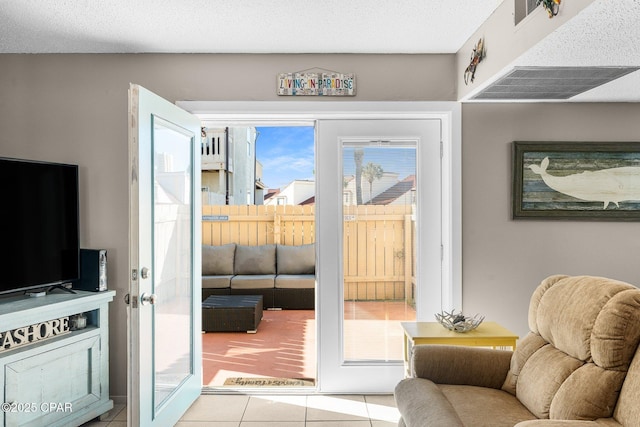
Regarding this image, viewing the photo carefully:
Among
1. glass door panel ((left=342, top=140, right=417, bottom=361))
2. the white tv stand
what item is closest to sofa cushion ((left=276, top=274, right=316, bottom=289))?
glass door panel ((left=342, top=140, right=417, bottom=361))

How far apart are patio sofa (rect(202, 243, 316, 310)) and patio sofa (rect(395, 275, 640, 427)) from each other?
12.4 ft

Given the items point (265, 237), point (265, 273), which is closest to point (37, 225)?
point (265, 273)

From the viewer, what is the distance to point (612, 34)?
203 centimetres

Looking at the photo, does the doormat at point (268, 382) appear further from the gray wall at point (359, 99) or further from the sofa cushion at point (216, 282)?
the sofa cushion at point (216, 282)

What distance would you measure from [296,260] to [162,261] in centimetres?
375

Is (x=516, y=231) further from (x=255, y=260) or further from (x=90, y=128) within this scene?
(x=255, y=260)

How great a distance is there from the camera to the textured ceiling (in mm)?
2547

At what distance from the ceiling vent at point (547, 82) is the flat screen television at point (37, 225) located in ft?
9.08

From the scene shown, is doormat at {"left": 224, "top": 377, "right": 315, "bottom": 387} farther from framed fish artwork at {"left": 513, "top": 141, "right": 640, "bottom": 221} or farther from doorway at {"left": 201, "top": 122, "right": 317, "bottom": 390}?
framed fish artwork at {"left": 513, "top": 141, "right": 640, "bottom": 221}

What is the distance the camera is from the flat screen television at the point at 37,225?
104 inches

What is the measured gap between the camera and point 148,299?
8.15 ft

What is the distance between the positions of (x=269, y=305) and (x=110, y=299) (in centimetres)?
329

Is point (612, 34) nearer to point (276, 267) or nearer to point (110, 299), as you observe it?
point (110, 299)

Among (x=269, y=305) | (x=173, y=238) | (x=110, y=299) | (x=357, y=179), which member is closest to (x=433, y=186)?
(x=357, y=179)
